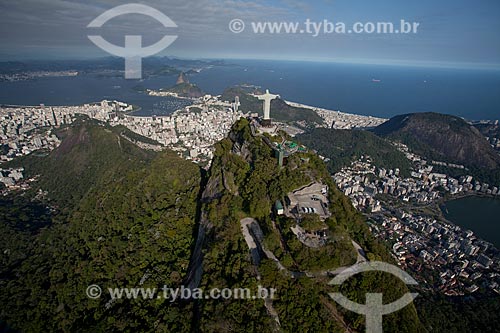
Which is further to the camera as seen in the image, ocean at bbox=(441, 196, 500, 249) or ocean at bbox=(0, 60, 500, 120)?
ocean at bbox=(0, 60, 500, 120)

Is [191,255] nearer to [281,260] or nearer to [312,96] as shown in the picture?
[281,260]

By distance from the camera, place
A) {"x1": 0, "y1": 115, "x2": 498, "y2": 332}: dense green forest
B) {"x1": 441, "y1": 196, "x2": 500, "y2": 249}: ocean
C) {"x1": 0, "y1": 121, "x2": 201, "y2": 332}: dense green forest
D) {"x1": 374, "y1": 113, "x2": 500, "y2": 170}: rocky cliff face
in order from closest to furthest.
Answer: {"x1": 0, "y1": 115, "x2": 498, "y2": 332}: dense green forest < {"x1": 0, "y1": 121, "x2": 201, "y2": 332}: dense green forest < {"x1": 441, "y1": 196, "x2": 500, "y2": 249}: ocean < {"x1": 374, "y1": 113, "x2": 500, "y2": 170}: rocky cliff face

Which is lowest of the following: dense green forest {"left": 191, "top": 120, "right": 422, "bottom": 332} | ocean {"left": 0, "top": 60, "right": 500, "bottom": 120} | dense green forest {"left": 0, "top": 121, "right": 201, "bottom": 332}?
dense green forest {"left": 0, "top": 121, "right": 201, "bottom": 332}

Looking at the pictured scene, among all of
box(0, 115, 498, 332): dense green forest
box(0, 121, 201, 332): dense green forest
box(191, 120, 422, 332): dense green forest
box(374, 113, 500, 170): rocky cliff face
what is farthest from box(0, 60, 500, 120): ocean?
box(191, 120, 422, 332): dense green forest

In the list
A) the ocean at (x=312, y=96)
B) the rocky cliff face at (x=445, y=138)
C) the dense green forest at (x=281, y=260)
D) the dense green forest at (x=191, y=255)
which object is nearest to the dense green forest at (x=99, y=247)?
the dense green forest at (x=191, y=255)

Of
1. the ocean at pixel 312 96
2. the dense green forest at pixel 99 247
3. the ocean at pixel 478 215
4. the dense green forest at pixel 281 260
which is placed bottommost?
the ocean at pixel 478 215

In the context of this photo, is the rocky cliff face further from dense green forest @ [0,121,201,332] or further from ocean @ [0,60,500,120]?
dense green forest @ [0,121,201,332]

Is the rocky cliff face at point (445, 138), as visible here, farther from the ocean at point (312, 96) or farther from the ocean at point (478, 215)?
the ocean at point (312, 96)

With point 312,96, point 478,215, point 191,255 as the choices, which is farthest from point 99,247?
point 312,96

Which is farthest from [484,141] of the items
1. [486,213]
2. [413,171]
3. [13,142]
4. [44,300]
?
[13,142]
